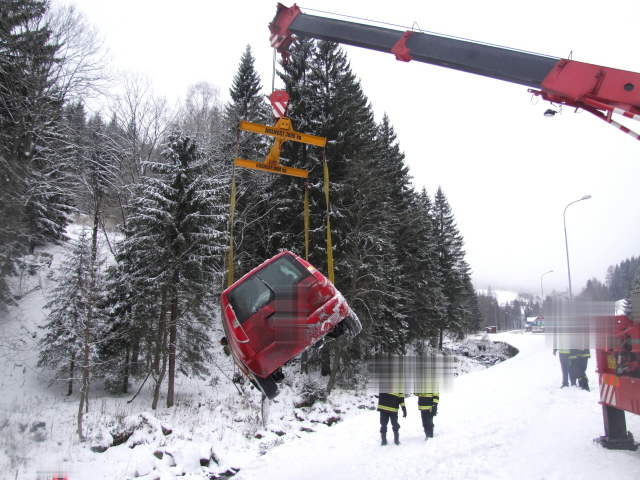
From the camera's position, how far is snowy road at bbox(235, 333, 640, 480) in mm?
5406

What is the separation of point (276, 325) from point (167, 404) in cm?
1023

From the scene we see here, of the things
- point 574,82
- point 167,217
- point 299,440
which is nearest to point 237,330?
point 299,440

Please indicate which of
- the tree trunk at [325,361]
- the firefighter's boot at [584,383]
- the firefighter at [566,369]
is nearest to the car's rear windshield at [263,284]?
the firefighter at [566,369]

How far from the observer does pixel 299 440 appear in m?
9.63

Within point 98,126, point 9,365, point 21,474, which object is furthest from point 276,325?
point 98,126

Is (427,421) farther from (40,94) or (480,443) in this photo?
(40,94)

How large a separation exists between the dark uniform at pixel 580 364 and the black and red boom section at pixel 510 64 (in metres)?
6.68

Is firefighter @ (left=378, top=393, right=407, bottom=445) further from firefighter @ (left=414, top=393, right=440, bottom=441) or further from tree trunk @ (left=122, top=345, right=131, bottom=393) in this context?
tree trunk @ (left=122, top=345, right=131, bottom=393)

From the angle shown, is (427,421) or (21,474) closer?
(21,474)

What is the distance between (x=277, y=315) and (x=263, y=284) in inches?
21.5

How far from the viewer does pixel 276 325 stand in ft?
16.4

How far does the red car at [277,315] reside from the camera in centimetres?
493

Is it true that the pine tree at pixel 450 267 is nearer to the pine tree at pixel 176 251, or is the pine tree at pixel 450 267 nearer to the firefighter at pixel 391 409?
the pine tree at pixel 176 251

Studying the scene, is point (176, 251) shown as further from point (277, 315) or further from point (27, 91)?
point (277, 315)
